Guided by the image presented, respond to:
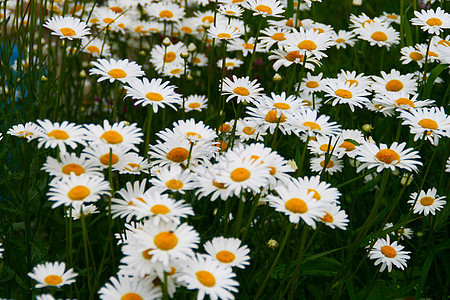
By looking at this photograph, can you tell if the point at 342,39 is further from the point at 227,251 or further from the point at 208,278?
the point at 208,278

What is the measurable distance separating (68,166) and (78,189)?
0.12m

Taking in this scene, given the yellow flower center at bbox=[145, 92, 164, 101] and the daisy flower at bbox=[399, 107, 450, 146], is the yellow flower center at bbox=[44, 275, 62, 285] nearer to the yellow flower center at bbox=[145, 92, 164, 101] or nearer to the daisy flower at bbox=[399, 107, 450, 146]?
the yellow flower center at bbox=[145, 92, 164, 101]

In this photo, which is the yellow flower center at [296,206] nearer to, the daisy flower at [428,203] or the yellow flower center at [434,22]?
the daisy flower at [428,203]

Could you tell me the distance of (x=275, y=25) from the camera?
2.54m

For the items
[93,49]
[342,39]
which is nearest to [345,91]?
[342,39]

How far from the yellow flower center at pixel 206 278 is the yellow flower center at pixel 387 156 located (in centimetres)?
67

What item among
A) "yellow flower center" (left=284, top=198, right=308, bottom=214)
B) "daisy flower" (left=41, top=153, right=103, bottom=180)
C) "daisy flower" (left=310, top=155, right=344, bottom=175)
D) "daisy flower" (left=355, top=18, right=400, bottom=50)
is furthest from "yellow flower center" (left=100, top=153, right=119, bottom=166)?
"daisy flower" (left=355, top=18, right=400, bottom=50)

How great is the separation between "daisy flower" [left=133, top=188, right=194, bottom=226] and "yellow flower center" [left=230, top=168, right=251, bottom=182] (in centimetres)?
15

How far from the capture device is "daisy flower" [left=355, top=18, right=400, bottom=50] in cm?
256

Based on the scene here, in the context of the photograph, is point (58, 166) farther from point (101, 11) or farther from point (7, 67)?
point (101, 11)

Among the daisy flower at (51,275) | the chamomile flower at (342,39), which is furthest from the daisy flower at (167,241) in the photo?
the chamomile flower at (342,39)

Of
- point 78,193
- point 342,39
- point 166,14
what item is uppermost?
point 166,14

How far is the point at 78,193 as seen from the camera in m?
1.36

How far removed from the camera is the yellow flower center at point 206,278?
4.17ft
